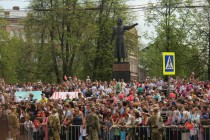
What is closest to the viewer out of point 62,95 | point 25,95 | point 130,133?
point 130,133

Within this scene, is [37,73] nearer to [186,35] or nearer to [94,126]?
[186,35]

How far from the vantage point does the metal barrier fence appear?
77.3ft

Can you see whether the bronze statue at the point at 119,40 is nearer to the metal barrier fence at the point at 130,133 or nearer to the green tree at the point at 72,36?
the metal barrier fence at the point at 130,133

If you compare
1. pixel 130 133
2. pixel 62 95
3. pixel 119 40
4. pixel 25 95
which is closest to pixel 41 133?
pixel 130 133

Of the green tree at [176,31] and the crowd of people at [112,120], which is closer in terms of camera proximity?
the crowd of people at [112,120]

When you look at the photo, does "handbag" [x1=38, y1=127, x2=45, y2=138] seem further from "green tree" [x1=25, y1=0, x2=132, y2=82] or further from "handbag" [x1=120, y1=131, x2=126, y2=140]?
"green tree" [x1=25, y1=0, x2=132, y2=82]

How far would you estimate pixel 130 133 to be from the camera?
24.3 meters

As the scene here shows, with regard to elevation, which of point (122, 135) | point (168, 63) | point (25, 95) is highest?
point (168, 63)

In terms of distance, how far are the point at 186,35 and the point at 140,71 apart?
5940cm

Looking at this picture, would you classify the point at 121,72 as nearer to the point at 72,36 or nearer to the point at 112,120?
the point at 112,120

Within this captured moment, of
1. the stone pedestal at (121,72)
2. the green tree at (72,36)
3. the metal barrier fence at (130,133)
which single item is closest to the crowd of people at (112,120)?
the metal barrier fence at (130,133)

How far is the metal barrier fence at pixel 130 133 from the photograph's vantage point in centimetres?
2355

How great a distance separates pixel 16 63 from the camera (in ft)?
218

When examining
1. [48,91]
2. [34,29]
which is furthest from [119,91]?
[34,29]
